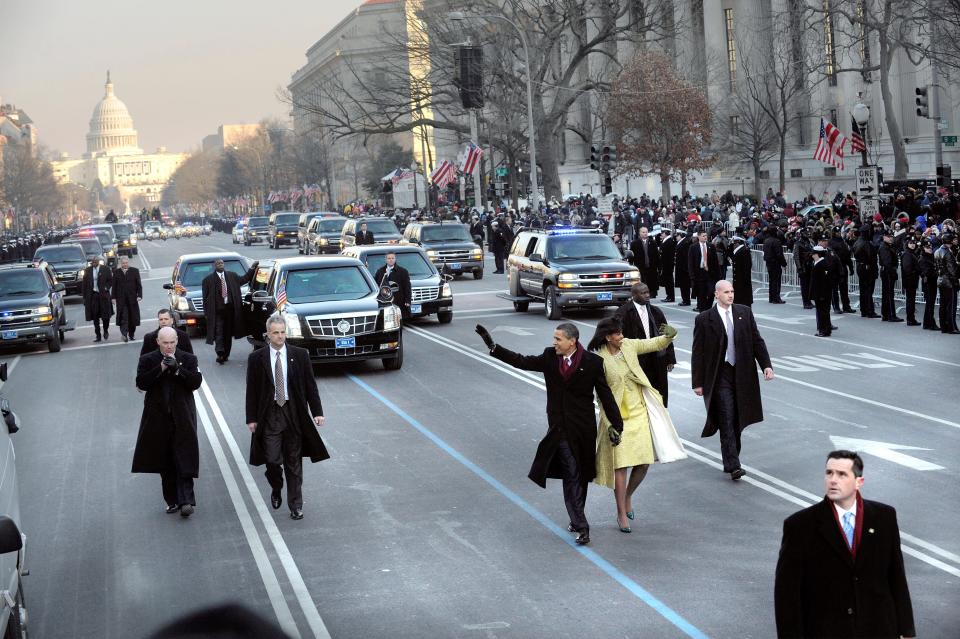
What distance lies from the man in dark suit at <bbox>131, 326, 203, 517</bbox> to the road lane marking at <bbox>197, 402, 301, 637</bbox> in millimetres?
706

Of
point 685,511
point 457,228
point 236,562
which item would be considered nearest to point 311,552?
point 236,562

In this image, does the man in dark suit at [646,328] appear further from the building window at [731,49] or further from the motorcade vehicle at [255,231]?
the motorcade vehicle at [255,231]

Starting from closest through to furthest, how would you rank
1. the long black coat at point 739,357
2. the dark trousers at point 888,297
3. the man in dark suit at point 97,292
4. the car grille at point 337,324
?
the long black coat at point 739,357
the car grille at point 337,324
the dark trousers at point 888,297
the man in dark suit at point 97,292

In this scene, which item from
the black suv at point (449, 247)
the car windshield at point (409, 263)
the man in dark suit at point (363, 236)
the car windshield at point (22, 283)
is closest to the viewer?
the car windshield at point (22, 283)

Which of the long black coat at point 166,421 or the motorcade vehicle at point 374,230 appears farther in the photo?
the motorcade vehicle at point 374,230

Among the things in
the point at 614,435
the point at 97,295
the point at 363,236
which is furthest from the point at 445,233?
the point at 614,435

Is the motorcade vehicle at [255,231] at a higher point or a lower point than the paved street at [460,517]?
higher

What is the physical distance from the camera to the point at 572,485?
10.9 m

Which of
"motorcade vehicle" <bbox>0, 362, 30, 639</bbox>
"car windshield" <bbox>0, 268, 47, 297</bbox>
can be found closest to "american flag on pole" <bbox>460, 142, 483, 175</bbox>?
"car windshield" <bbox>0, 268, 47, 297</bbox>

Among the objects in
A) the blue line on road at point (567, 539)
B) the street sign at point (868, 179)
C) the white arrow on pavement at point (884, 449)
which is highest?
the street sign at point (868, 179)

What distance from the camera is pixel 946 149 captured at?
56781 mm

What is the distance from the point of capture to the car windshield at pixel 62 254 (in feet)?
151

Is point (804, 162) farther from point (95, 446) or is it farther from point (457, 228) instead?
point (95, 446)

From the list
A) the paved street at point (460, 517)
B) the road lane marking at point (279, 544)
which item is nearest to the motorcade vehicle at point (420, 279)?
the paved street at point (460, 517)
